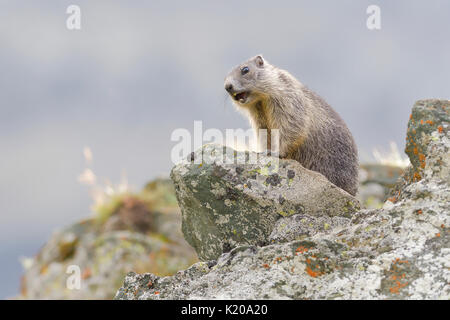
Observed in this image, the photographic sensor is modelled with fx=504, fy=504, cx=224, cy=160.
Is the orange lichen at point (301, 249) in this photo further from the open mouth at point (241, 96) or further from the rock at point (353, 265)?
the open mouth at point (241, 96)

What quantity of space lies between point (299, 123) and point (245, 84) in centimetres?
122

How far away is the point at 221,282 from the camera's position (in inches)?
179

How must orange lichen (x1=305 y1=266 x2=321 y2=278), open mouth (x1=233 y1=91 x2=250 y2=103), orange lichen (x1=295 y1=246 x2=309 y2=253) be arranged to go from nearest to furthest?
orange lichen (x1=305 y1=266 x2=321 y2=278)
orange lichen (x1=295 y1=246 x2=309 y2=253)
open mouth (x1=233 y1=91 x2=250 y2=103)

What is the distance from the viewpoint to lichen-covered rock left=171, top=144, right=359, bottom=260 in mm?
7059

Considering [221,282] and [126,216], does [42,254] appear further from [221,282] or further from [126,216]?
[221,282]

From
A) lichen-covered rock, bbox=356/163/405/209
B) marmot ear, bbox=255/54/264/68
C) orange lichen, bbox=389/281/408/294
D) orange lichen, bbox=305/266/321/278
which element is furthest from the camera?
lichen-covered rock, bbox=356/163/405/209

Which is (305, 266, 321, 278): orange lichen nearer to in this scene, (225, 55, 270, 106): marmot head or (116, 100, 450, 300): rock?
(116, 100, 450, 300): rock

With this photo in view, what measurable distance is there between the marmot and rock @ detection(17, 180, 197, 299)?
7554mm

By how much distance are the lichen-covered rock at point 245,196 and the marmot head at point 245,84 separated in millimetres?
1943

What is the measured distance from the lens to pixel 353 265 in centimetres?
437

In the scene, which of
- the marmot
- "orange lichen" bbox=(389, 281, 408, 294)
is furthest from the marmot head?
"orange lichen" bbox=(389, 281, 408, 294)

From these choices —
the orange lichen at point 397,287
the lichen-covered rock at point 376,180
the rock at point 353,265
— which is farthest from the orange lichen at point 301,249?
the lichen-covered rock at point 376,180
